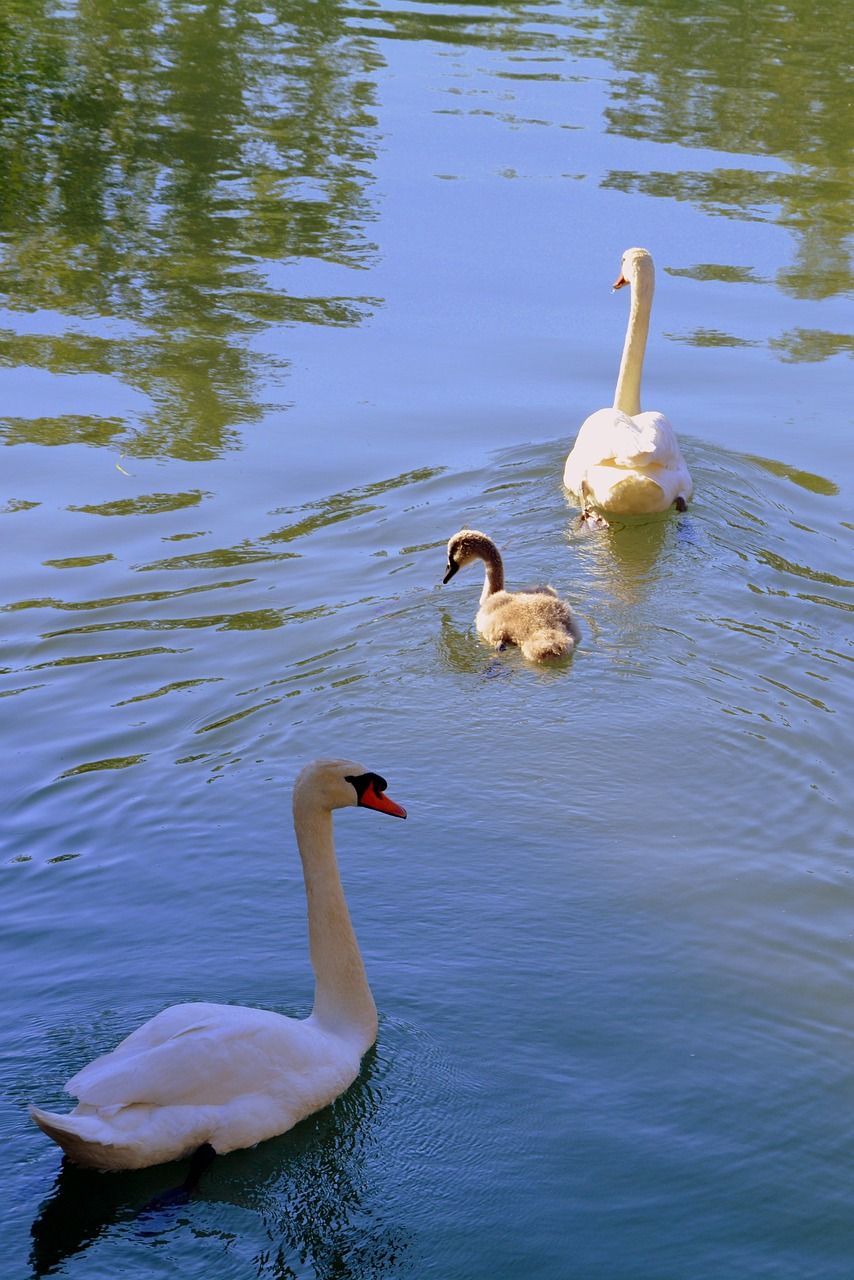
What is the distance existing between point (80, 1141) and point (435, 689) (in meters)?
4.03

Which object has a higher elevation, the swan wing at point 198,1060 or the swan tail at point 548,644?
the swan wing at point 198,1060

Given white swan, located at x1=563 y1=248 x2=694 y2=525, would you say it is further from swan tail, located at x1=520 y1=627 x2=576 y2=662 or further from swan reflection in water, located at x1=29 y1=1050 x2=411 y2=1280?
swan reflection in water, located at x1=29 y1=1050 x2=411 y2=1280

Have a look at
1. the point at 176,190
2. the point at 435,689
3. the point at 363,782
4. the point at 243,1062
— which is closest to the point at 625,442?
the point at 435,689

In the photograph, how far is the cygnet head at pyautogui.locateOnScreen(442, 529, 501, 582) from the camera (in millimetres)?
8672

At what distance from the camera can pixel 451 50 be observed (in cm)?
2241

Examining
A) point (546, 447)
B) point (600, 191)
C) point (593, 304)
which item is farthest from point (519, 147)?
point (546, 447)

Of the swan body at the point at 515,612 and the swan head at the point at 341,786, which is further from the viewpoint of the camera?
the swan body at the point at 515,612

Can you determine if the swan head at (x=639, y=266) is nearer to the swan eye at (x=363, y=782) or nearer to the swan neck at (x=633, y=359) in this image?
the swan neck at (x=633, y=359)

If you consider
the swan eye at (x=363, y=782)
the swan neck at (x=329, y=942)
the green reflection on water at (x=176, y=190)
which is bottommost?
the green reflection on water at (x=176, y=190)

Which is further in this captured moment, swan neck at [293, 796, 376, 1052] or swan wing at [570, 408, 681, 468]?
swan wing at [570, 408, 681, 468]

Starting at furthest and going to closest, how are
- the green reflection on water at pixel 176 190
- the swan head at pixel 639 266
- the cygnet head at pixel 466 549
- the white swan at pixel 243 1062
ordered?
the green reflection on water at pixel 176 190 < the swan head at pixel 639 266 < the cygnet head at pixel 466 549 < the white swan at pixel 243 1062

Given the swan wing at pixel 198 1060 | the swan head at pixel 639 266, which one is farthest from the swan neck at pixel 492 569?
the swan wing at pixel 198 1060

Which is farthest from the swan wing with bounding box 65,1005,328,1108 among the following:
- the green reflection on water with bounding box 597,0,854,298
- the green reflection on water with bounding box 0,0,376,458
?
the green reflection on water with bounding box 597,0,854,298

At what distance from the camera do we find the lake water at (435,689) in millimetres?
4695
